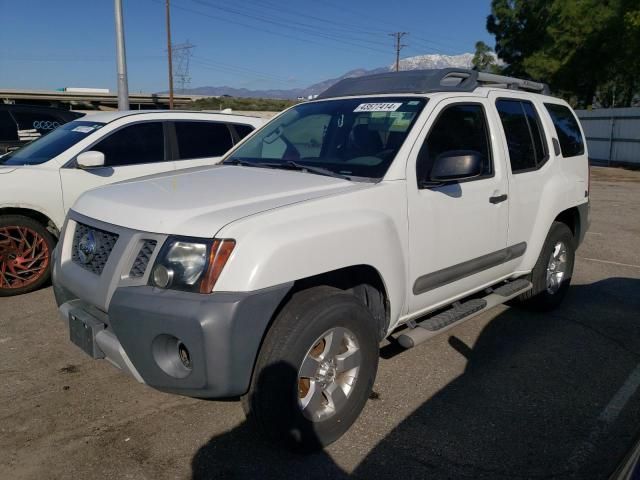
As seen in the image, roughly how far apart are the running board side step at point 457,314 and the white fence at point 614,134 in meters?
19.8

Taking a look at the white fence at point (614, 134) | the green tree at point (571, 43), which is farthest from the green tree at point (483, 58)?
the white fence at point (614, 134)

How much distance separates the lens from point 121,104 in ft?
48.6

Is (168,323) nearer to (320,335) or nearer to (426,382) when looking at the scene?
(320,335)

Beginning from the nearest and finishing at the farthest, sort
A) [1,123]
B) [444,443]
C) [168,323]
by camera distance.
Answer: [168,323] < [444,443] < [1,123]

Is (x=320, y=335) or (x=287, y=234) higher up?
(x=287, y=234)

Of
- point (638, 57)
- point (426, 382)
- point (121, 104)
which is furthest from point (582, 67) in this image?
point (426, 382)

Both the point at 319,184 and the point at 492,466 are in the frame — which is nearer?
the point at 492,466

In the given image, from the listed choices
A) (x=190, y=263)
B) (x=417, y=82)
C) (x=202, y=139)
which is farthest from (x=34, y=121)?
(x=190, y=263)

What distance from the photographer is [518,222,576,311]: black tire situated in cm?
485

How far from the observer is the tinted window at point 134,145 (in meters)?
6.10

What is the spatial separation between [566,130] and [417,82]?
2.01 m

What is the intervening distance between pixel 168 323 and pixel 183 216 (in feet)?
1.75

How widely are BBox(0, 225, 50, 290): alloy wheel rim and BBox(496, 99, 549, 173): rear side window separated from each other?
4.41 meters

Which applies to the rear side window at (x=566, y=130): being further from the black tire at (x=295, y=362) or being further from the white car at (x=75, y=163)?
the white car at (x=75, y=163)
